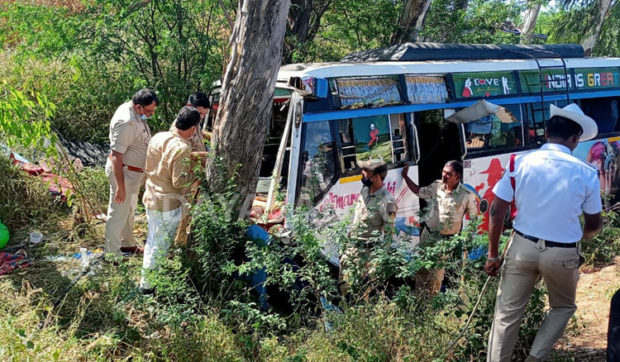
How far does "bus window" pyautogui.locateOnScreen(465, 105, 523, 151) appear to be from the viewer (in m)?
7.45

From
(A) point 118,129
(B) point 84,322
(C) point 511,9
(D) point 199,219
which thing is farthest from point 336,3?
(B) point 84,322

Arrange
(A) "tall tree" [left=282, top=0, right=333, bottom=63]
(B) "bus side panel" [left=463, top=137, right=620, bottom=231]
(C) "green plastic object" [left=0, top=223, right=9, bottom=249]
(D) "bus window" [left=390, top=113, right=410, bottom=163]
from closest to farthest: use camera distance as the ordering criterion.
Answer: (C) "green plastic object" [left=0, top=223, right=9, bottom=249] < (D) "bus window" [left=390, top=113, right=410, bottom=163] < (B) "bus side panel" [left=463, top=137, right=620, bottom=231] < (A) "tall tree" [left=282, top=0, right=333, bottom=63]

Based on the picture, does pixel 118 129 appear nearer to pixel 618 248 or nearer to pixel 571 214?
pixel 571 214

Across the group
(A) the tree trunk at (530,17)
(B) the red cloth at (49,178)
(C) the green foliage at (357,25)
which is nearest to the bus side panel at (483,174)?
(C) the green foliage at (357,25)

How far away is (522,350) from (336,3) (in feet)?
28.3

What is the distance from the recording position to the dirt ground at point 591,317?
4578 millimetres

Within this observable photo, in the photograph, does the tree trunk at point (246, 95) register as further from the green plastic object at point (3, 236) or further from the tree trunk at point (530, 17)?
the tree trunk at point (530, 17)

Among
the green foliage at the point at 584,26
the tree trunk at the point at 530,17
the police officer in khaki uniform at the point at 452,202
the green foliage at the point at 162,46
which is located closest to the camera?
the police officer in khaki uniform at the point at 452,202

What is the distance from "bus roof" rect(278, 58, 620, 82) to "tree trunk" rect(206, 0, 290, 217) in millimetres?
926

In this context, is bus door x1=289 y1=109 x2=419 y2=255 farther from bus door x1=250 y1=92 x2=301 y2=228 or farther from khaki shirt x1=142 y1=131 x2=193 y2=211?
khaki shirt x1=142 y1=131 x2=193 y2=211

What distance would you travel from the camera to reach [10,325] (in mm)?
4219

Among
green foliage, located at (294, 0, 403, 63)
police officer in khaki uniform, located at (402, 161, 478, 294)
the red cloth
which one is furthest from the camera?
green foliage, located at (294, 0, 403, 63)

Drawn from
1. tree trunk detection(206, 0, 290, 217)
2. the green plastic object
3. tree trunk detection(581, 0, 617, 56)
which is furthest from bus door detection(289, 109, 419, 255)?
tree trunk detection(581, 0, 617, 56)

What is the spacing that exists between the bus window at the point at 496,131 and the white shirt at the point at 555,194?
3.58m
